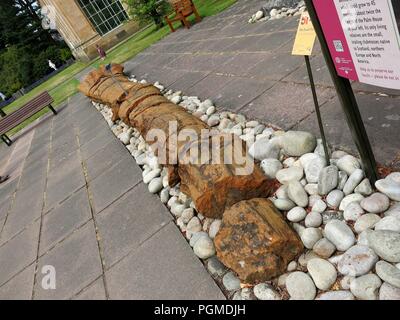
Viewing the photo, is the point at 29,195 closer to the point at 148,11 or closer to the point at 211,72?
the point at 211,72

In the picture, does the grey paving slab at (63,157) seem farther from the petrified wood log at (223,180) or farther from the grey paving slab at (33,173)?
the petrified wood log at (223,180)

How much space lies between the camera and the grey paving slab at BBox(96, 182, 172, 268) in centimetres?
273

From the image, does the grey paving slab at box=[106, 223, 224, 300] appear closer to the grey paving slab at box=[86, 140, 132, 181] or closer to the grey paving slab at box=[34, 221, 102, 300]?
the grey paving slab at box=[34, 221, 102, 300]

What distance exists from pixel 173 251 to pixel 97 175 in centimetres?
216

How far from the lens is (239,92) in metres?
4.32

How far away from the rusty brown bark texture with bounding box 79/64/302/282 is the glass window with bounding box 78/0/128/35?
1729cm

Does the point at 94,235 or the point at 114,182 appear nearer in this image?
the point at 94,235

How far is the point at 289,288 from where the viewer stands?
1.78 meters

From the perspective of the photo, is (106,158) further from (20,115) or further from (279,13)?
(20,115)

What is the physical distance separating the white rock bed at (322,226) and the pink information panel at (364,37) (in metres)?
0.72

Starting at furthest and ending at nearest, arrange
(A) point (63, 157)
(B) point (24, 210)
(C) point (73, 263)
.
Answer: (A) point (63, 157) < (B) point (24, 210) < (C) point (73, 263)

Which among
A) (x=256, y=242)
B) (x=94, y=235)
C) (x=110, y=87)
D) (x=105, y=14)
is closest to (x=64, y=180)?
(x=94, y=235)

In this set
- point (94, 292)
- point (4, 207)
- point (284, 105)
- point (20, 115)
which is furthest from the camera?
point (20, 115)

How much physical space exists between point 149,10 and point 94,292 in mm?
13693
